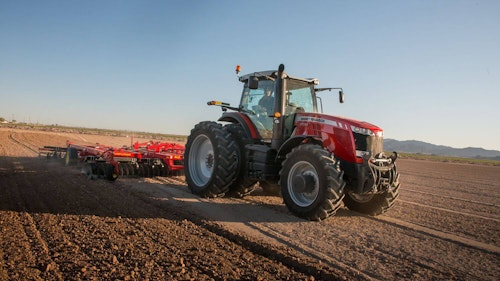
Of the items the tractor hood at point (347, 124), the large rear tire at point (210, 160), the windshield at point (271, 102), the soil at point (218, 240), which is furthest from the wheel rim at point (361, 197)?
the large rear tire at point (210, 160)

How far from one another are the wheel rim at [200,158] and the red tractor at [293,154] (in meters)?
0.02

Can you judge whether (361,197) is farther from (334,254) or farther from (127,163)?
(127,163)

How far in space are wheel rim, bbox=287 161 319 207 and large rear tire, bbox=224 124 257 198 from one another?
1.33 metres

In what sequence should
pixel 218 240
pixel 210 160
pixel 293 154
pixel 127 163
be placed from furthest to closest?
pixel 127 163 < pixel 210 160 < pixel 293 154 < pixel 218 240

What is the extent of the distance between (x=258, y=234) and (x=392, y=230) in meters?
2.00

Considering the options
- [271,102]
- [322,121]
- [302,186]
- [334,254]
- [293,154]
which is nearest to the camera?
[334,254]

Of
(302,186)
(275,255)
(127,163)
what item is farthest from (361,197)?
(127,163)

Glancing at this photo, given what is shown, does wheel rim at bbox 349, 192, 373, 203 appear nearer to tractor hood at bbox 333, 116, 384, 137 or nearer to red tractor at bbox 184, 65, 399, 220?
red tractor at bbox 184, 65, 399, 220

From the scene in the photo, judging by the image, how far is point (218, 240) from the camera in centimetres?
412

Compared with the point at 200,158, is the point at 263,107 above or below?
above

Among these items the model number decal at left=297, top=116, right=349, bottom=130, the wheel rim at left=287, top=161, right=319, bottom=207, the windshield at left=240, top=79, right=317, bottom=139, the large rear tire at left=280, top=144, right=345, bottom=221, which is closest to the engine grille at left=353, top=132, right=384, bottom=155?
the model number decal at left=297, top=116, right=349, bottom=130

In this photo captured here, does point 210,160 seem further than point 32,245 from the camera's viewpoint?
Yes

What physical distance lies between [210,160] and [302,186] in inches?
103

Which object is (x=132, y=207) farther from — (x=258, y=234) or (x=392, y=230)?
(x=392, y=230)
